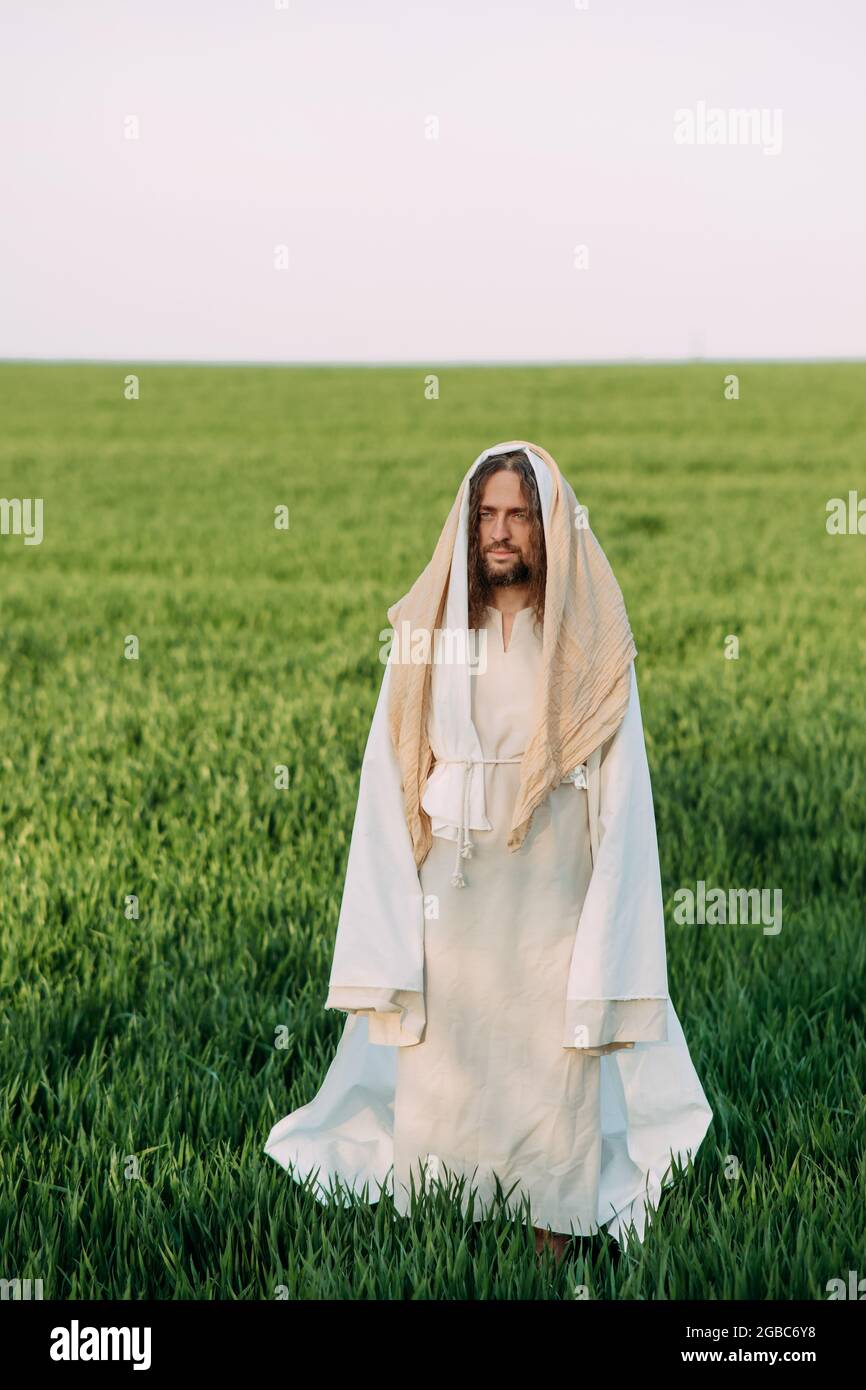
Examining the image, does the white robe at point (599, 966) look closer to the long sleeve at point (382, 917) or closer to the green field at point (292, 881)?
the long sleeve at point (382, 917)

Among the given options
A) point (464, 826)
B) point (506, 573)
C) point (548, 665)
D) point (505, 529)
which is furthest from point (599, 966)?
point (505, 529)

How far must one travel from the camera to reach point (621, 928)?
11.6ft

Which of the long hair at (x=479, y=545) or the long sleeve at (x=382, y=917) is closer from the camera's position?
the long hair at (x=479, y=545)

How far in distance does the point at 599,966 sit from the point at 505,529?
3.75 feet

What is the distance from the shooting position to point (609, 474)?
2100cm

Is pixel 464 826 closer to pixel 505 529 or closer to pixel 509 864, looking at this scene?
pixel 509 864

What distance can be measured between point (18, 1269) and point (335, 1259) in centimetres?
86

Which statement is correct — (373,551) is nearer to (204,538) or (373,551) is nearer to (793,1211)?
(204,538)

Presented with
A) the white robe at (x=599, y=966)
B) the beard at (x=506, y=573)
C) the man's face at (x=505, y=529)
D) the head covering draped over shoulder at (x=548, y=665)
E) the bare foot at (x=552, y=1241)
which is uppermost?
the man's face at (x=505, y=529)

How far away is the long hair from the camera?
3.52m

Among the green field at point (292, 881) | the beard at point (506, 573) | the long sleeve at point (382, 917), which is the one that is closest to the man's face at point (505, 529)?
the beard at point (506, 573)

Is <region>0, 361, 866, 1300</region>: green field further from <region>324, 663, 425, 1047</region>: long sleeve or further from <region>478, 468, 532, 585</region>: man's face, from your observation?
<region>478, 468, 532, 585</region>: man's face

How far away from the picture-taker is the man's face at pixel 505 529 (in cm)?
Result: 353
